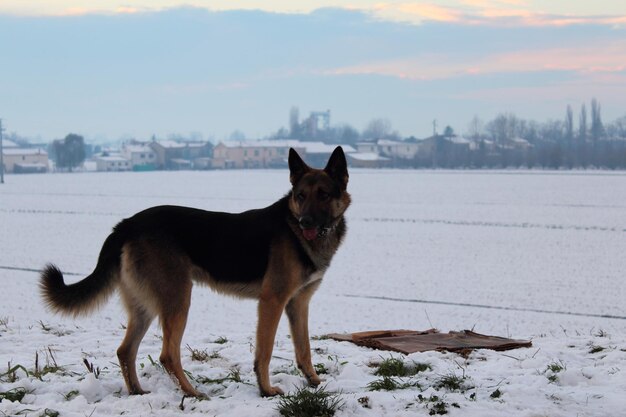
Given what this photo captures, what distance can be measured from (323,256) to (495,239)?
29.1 metres

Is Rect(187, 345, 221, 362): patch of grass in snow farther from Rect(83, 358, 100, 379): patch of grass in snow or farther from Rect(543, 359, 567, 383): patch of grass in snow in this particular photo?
Rect(543, 359, 567, 383): patch of grass in snow

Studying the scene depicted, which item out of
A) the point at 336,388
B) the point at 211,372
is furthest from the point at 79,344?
the point at 336,388

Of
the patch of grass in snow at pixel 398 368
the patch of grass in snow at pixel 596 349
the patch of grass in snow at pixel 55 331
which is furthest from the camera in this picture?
the patch of grass in snow at pixel 55 331

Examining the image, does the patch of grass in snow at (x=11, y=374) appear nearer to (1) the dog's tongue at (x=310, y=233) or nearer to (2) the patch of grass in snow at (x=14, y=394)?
(2) the patch of grass in snow at (x=14, y=394)

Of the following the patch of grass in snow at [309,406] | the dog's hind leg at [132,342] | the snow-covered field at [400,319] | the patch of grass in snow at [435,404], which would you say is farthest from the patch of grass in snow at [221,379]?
the patch of grass in snow at [435,404]

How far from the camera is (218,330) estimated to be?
15078 millimetres

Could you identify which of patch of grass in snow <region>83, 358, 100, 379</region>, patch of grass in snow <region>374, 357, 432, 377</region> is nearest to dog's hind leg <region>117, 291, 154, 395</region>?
patch of grass in snow <region>83, 358, 100, 379</region>

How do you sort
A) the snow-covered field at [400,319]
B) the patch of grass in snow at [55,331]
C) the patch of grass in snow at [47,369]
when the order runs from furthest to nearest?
the patch of grass in snow at [55,331] → the patch of grass in snow at [47,369] → the snow-covered field at [400,319]

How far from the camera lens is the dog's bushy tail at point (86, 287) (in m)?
7.01

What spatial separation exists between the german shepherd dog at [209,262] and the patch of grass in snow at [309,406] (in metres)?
1.11

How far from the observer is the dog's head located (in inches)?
277

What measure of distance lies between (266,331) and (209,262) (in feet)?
2.82

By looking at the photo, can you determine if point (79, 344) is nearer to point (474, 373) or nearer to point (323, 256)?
point (323, 256)

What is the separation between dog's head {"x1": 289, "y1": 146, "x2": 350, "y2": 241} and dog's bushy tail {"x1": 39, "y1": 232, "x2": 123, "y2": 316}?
5.67ft
